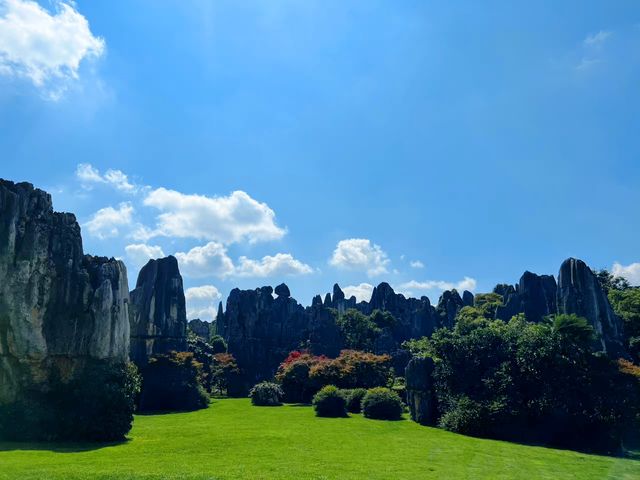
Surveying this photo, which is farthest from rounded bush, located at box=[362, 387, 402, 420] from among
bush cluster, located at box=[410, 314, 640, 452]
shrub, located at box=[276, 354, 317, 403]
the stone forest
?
shrub, located at box=[276, 354, 317, 403]

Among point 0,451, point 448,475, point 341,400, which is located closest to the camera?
point 448,475

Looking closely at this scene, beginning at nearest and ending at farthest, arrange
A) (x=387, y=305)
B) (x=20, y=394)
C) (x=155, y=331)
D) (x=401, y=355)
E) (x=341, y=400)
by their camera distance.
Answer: (x=20, y=394) → (x=341, y=400) → (x=155, y=331) → (x=401, y=355) → (x=387, y=305)

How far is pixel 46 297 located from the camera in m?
27.5

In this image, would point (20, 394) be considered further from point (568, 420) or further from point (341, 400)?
point (568, 420)

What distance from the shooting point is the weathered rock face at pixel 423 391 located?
3534 cm

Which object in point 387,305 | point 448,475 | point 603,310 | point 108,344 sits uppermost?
point 387,305

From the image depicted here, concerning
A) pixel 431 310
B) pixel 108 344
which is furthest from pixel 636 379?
pixel 431 310

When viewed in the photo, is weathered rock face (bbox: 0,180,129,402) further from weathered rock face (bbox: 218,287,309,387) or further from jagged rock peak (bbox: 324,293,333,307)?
jagged rock peak (bbox: 324,293,333,307)

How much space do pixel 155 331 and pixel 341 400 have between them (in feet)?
82.4

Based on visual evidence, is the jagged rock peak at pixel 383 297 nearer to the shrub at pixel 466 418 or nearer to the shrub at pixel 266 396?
the shrub at pixel 266 396

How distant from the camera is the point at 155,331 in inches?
2142

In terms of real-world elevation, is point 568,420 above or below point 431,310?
below

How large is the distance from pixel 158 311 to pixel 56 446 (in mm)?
32495

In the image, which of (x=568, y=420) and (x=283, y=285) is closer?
(x=568, y=420)
